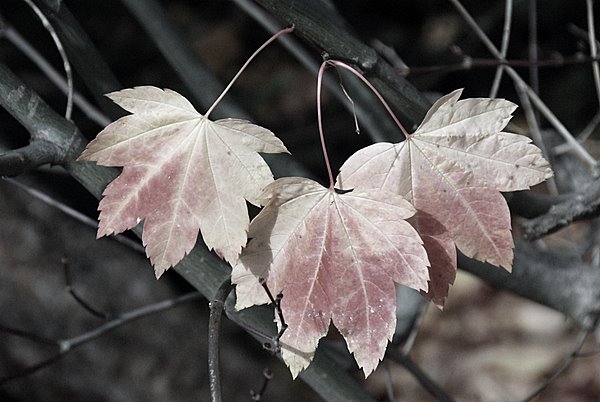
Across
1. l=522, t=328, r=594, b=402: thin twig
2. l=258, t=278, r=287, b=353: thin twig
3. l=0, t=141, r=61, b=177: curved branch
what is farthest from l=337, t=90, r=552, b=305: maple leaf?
l=522, t=328, r=594, b=402: thin twig

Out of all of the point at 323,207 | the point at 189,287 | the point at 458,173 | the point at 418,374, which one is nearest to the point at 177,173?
the point at 323,207

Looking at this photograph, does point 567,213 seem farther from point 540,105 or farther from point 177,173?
point 177,173

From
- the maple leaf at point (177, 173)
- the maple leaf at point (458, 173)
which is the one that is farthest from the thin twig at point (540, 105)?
the maple leaf at point (177, 173)

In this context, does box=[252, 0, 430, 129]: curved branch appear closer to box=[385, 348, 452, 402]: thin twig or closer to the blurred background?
box=[385, 348, 452, 402]: thin twig

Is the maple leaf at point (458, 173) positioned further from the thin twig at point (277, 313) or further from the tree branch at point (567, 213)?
the tree branch at point (567, 213)

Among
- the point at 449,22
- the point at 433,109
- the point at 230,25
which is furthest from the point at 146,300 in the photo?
the point at 433,109

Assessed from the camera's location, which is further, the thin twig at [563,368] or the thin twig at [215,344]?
the thin twig at [563,368]
